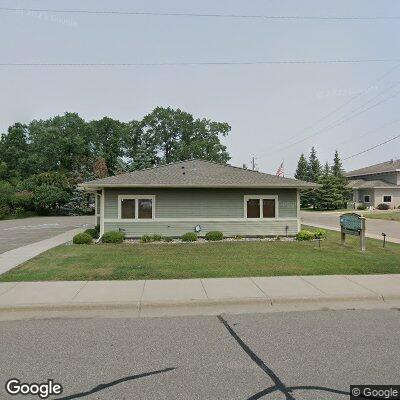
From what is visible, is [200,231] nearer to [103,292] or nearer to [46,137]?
[103,292]

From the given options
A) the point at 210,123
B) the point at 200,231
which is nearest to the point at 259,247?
the point at 200,231

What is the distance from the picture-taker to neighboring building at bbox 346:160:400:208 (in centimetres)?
4978

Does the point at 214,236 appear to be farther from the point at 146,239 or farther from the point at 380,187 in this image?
the point at 380,187

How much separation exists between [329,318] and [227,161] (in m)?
58.3

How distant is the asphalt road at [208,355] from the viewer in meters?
3.87

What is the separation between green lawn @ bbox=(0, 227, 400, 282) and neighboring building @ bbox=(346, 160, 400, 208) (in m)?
38.9

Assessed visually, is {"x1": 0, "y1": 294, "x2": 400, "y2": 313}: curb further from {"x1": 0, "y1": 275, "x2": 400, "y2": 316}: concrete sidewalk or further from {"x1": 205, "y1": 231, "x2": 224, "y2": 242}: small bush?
{"x1": 205, "y1": 231, "x2": 224, "y2": 242}: small bush

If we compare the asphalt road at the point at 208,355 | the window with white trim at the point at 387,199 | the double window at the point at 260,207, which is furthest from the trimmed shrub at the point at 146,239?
the window with white trim at the point at 387,199

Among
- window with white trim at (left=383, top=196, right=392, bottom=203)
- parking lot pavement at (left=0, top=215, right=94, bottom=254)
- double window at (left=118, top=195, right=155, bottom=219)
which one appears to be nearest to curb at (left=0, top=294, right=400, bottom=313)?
parking lot pavement at (left=0, top=215, right=94, bottom=254)

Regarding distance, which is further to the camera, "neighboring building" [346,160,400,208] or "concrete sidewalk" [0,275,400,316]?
"neighboring building" [346,160,400,208]

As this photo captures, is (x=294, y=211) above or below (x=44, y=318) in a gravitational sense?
above

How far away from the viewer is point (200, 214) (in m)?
18.2

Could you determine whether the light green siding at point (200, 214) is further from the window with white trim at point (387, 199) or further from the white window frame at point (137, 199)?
the window with white trim at point (387, 199)

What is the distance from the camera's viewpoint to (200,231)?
59.2 ft
